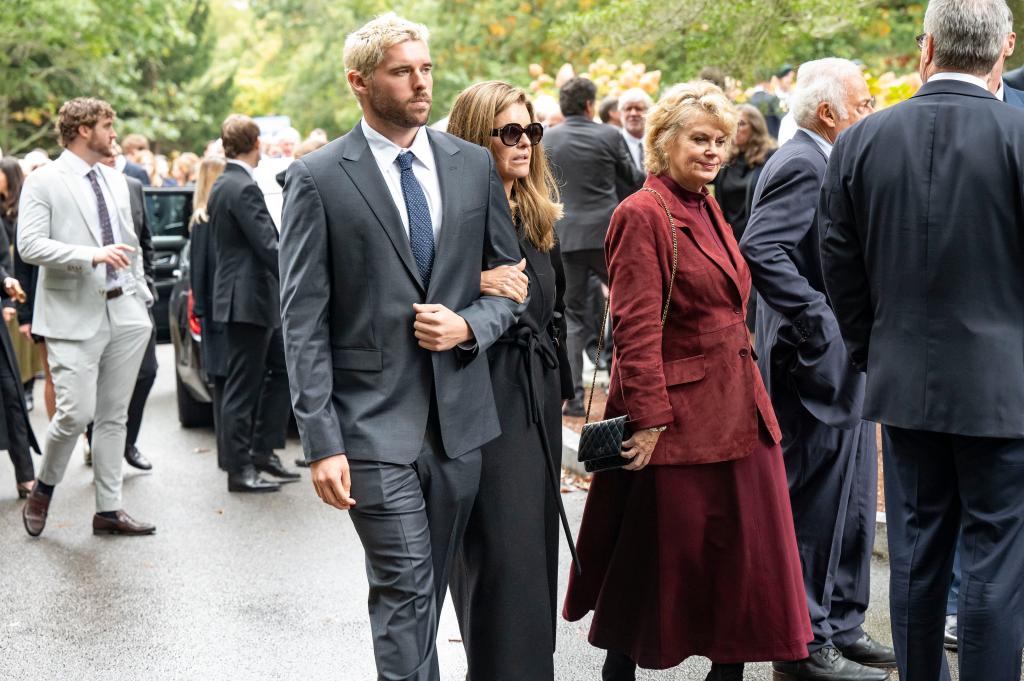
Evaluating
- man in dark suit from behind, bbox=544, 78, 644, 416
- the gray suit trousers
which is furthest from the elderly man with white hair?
man in dark suit from behind, bbox=544, 78, 644, 416

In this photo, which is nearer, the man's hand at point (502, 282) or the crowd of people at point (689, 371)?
the crowd of people at point (689, 371)

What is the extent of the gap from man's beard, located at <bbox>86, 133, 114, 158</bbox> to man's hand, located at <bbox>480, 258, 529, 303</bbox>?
4.17 m

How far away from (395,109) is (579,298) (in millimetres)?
6807

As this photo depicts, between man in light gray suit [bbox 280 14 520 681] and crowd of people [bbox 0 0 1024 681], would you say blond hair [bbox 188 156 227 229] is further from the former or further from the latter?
man in light gray suit [bbox 280 14 520 681]

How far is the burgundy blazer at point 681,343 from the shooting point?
454 centimetres

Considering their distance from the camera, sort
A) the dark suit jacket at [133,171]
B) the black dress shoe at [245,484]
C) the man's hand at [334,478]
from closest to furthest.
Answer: the man's hand at [334,478]
the black dress shoe at [245,484]
the dark suit jacket at [133,171]

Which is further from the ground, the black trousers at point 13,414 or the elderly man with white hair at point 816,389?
the elderly man with white hair at point 816,389

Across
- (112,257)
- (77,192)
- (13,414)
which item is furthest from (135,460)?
(112,257)

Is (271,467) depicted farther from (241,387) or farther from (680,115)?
(680,115)

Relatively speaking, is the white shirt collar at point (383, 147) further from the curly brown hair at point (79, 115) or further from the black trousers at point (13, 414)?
the black trousers at point (13, 414)

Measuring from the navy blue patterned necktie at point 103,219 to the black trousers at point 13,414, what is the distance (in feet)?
4.40

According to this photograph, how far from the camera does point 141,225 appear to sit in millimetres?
8352

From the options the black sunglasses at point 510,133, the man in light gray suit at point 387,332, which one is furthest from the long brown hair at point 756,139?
the man in light gray suit at point 387,332

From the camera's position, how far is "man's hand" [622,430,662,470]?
4551 mm
